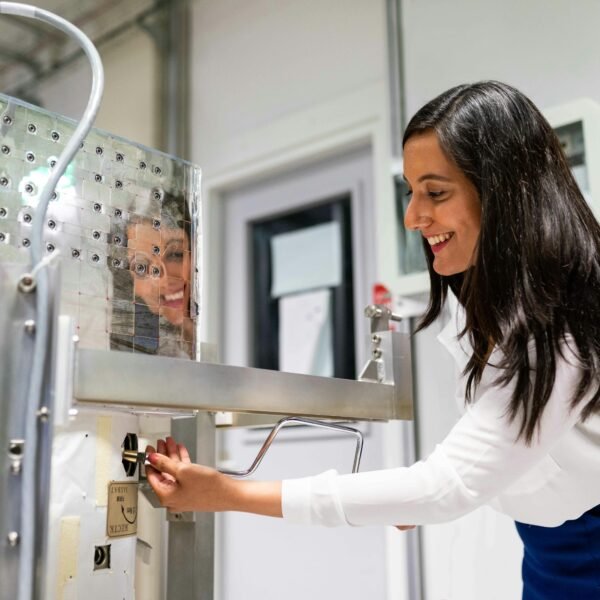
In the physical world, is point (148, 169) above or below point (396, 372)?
above

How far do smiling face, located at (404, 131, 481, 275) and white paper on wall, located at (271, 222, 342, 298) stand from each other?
1225 mm

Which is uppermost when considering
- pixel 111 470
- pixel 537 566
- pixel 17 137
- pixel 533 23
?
pixel 533 23

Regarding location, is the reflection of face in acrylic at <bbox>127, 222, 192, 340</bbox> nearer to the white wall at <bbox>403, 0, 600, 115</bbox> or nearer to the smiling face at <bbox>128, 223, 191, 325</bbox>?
the smiling face at <bbox>128, 223, 191, 325</bbox>

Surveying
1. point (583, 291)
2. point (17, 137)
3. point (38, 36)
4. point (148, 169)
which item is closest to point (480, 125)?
point (583, 291)

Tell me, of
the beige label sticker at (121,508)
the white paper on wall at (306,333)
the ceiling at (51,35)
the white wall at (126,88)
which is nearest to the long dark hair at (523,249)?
the beige label sticker at (121,508)

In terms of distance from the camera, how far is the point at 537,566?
955 mm

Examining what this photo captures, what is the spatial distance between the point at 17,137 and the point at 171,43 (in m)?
1.96

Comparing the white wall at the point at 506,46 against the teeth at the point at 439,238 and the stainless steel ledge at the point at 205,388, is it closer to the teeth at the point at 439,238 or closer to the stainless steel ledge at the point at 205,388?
the teeth at the point at 439,238

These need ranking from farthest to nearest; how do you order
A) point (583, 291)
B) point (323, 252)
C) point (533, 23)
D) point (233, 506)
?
point (323, 252)
point (533, 23)
point (583, 291)
point (233, 506)

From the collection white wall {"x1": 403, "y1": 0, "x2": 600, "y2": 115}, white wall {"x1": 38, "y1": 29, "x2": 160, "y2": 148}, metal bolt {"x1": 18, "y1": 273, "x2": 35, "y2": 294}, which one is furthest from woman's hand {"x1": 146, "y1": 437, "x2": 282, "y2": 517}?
white wall {"x1": 38, "y1": 29, "x2": 160, "y2": 148}

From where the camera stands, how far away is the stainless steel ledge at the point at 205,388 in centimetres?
63

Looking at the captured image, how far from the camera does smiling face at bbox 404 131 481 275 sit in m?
0.90

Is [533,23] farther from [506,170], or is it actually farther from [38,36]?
[38,36]

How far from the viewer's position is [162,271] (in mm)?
846
